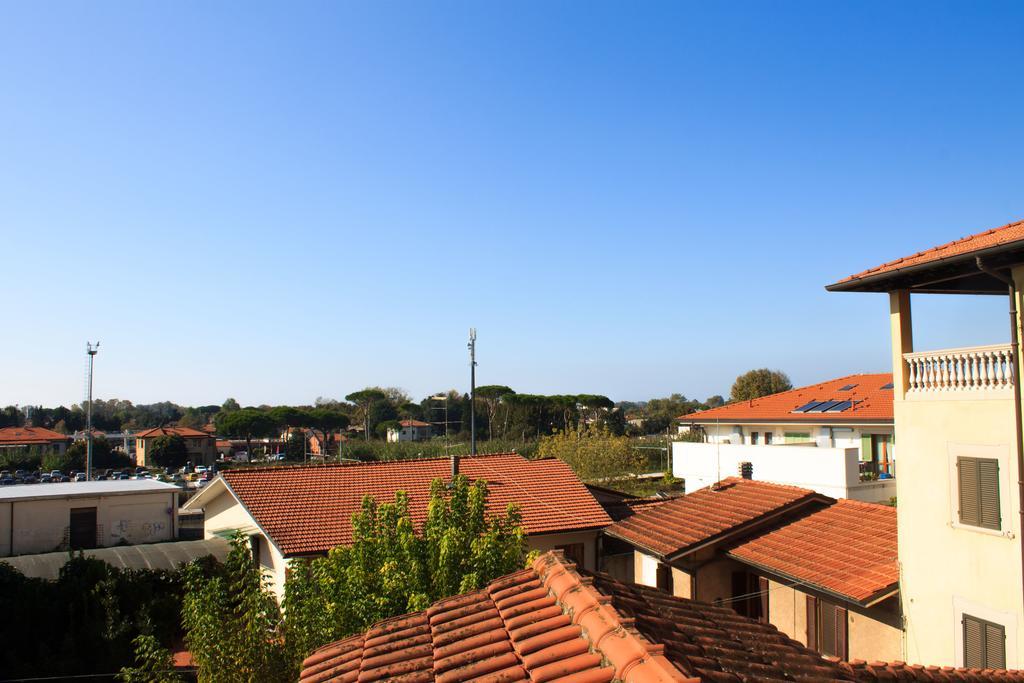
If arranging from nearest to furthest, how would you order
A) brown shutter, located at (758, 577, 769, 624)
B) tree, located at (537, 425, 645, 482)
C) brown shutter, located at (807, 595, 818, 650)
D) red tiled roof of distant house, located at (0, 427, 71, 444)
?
1. brown shutter, located at (807, 595, 818, 650)
2. brown shutter, located at (758, 577, 769, 624)
3. tree, located at (537, 425, 645, 482)
4. red tiled roof of distant house, located at (0, 427, 71, 444)

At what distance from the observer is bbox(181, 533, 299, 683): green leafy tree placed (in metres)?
8.28

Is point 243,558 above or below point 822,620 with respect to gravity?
above

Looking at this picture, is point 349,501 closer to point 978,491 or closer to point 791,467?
point 791,467

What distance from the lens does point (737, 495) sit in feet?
58.1

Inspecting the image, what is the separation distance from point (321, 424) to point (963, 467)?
87.1 meters

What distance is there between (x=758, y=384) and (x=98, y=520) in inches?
2481

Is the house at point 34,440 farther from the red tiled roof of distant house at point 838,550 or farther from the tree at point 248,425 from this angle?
the red tiled roof of distant house at point 838,550

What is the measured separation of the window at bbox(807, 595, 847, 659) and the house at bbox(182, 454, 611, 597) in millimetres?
7843

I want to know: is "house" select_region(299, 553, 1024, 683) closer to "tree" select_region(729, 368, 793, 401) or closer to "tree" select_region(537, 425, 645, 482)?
"tree" select_region(537, 425, 645, 482)

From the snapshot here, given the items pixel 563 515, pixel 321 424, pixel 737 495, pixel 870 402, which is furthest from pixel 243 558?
pixel 321 424

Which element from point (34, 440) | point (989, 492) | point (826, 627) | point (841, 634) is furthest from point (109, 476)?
point (989, 492)

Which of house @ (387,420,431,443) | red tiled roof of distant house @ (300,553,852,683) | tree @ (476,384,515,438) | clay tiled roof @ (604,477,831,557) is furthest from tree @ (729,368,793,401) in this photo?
red tiled roof of distant house @ (300,553,852,683)

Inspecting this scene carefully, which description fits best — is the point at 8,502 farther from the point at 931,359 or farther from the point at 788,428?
the point at 788,428

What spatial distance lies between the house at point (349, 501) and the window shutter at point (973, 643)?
10838mm
